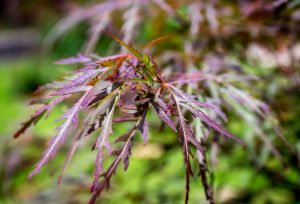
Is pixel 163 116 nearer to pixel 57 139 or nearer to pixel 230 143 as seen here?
pixel 57 139

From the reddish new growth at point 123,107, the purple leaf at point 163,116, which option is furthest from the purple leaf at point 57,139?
the purple leaf at point 163,116

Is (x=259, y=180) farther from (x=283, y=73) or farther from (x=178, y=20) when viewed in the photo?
(x=178, y=20)

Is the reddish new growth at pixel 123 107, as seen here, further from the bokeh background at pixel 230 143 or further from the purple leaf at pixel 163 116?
the bokeh background at pixel 230 143

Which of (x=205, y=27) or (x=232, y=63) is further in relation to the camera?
(x=205, y=27)

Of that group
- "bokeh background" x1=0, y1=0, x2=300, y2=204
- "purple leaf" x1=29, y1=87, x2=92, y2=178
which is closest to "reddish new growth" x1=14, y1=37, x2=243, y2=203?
"purple leaf" x1=29, y1=87, x2=92, y2=178

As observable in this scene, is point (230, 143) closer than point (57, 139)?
No

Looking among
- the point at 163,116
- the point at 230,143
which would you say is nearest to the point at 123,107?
the point at 163,116

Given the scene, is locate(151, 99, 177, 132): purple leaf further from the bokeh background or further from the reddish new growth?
the bokeh background

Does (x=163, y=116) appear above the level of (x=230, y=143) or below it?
above

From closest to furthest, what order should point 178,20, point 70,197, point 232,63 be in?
point 232,63 → point 178,20 → point 70,197

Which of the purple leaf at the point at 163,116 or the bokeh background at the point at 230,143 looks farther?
the bokeh background at the point at 230,143

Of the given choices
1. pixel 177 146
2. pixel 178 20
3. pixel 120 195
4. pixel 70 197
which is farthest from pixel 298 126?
pixel 70 197
